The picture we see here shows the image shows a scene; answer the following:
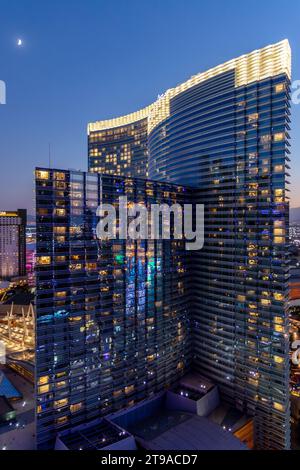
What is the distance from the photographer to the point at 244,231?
87.6 m

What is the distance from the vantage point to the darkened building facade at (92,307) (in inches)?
2763

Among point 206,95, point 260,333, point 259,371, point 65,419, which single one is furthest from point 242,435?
point 206,95

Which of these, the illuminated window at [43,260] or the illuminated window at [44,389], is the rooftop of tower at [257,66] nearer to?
the illuminated window at [43,260]

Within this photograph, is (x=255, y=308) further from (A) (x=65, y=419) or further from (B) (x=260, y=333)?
(A) (x=65, y=419)

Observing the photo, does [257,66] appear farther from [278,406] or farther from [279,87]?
[278,406]

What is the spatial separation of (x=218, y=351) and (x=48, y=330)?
5087 centimetres

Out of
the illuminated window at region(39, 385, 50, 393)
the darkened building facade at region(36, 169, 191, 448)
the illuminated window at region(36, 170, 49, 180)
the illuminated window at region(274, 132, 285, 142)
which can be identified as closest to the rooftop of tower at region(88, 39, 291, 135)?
the illuminated window at region(274, 132, 285, 142)

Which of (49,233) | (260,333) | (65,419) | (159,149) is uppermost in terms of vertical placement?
(159,149)

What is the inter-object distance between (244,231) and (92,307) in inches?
1805

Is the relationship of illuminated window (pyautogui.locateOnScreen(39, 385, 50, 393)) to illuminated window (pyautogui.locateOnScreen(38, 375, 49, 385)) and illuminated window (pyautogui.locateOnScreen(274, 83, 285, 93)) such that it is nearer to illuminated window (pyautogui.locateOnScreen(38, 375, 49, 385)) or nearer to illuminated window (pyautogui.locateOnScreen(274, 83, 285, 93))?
illuminated window (pyautogui.locateOnScreen(38, 375, 49, 385))

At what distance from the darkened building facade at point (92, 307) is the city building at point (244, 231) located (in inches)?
553

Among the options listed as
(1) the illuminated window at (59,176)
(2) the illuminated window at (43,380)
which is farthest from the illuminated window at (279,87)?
(2) the illuminated window at (43,380)

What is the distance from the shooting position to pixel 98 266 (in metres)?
77.4

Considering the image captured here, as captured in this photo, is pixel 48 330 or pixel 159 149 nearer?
pixel 48 330
